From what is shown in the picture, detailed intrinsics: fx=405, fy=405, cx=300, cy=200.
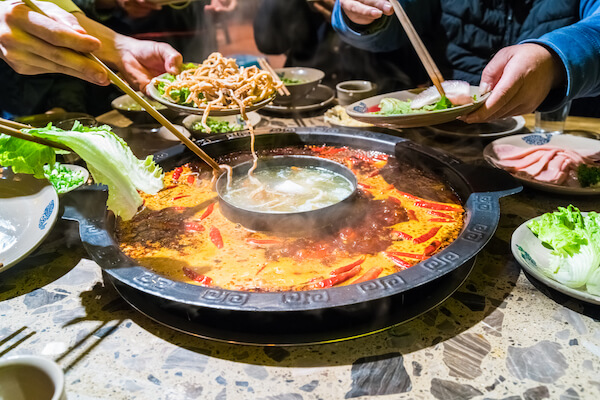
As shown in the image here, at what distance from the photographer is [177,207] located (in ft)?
7.97

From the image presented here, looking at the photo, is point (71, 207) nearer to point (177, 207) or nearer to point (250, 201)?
point (177, 207)

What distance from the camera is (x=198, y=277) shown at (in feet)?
5.95

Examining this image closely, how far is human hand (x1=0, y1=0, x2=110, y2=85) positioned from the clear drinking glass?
124 inches

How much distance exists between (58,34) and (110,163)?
655mm

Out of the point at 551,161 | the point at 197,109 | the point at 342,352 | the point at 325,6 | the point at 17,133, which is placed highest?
the point at 325,6

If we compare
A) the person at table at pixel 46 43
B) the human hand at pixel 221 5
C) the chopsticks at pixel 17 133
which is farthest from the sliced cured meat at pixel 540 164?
the human hand at pixel 221 5

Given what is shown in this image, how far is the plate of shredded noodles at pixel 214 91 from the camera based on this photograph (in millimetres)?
2582

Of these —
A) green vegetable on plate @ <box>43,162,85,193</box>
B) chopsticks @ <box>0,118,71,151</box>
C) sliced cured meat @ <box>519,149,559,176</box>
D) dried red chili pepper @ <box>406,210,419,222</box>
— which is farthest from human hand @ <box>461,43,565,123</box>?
green vegetable on plate @ <box>43,162,85,193</box>

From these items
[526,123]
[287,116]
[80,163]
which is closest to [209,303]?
[80,163]

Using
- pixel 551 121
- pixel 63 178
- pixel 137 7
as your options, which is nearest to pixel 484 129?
pixel 551 121

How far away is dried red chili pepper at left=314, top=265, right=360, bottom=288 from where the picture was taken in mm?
1707

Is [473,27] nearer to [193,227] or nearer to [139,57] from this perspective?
[139,57]

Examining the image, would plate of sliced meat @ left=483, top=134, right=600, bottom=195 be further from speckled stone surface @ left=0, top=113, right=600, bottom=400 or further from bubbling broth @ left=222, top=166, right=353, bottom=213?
bubbling broth @ left=222, top=166, right=353, bottom=213

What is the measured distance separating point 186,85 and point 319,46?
3172 millimetres
